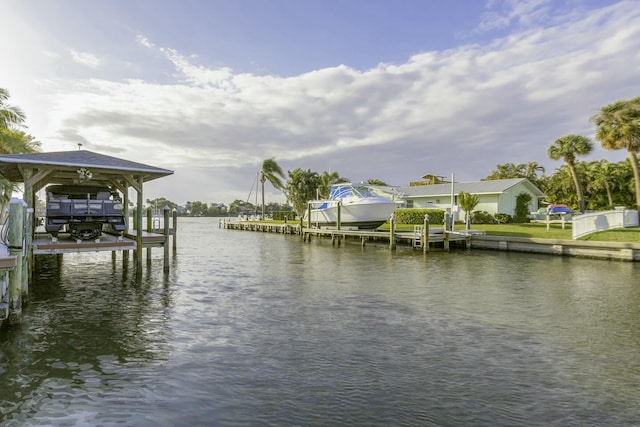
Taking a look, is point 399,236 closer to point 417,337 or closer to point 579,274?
point 579,274

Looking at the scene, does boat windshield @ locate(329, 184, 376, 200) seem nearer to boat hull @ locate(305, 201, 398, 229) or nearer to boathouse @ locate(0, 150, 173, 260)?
boat hull @ locate(305, 201, 398, 229)

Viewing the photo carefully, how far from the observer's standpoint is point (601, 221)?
25688mm

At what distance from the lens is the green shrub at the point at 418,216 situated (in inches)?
1607

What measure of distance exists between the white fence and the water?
36.1ft

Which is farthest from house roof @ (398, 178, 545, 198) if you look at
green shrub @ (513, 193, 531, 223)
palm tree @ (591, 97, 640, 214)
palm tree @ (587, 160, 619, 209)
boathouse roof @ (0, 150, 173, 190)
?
boathouse roof @ (0, 150, 173, 190)

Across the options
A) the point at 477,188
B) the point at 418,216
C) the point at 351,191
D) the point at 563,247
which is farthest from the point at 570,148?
the point at 351,191

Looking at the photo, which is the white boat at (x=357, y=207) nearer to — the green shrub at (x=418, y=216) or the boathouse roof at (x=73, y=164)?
the green shrub at (x=418, y=216)

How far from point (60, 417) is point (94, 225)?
10956 mm

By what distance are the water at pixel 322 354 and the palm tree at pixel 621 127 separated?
19578mm

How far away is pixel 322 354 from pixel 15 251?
23.1ft

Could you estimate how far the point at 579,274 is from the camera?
17.5 metres

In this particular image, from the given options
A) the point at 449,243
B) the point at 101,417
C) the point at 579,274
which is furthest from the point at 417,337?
the point at 449,243

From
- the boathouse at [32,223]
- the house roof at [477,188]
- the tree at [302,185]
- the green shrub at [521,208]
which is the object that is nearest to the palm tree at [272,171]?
the tree at [302,185]

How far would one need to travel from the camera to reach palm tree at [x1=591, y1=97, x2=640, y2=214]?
2883cm
